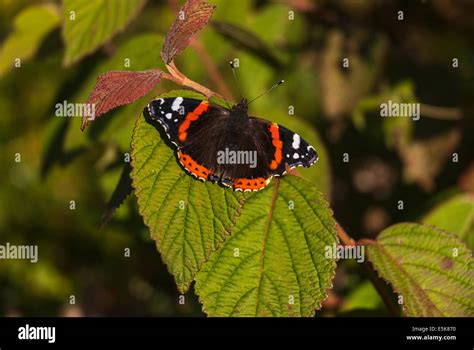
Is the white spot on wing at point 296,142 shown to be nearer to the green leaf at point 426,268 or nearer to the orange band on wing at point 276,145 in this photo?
the orange band on wing at point 276,145

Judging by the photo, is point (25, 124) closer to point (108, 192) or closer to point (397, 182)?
point (108, 192)

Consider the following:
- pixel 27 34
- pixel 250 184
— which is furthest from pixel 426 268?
pixel 27 34

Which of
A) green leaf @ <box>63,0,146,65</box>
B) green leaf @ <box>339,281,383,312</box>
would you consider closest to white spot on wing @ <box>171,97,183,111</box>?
green leaf @ <box>63,0,146,65</box>

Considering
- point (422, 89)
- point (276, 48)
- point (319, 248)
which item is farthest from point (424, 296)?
point (276, 48)

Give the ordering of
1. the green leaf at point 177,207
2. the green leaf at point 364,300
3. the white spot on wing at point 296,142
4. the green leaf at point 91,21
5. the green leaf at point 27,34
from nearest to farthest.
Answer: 1. the green leaf at point 177,207
2. the white spot on wing at point 296,142
3. the green leaf at point 91,21
4. the green leaf at point 364,300
5. the green leaf at point 27,34

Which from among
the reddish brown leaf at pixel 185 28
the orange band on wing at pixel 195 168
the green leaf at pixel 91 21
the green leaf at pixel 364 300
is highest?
the green leaf at pixel 91 21

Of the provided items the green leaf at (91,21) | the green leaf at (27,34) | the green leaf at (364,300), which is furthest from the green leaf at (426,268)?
the green leaf at (27,34)

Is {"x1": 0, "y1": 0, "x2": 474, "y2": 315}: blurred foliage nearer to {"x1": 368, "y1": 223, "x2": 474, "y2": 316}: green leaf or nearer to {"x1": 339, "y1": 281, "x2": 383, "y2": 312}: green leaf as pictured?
A: {"x1": 339, "y1": 281, "x2": 383, "y2": 312}: green leaf
